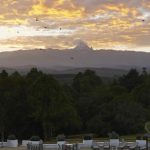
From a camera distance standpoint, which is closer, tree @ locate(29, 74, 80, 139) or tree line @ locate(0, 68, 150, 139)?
tree @ locate(29, 74, 80, 139)

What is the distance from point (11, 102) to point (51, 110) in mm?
5391

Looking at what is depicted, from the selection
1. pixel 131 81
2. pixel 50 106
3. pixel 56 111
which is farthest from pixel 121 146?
pixel 131 81

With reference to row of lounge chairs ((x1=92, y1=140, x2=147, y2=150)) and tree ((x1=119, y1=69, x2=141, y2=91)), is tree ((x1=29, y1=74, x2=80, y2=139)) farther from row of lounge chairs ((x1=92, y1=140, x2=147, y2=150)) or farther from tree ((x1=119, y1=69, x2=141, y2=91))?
tree ((x1=119, y1=69, x2=141, y2=91))

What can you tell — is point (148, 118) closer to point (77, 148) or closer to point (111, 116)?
point (111, 116)

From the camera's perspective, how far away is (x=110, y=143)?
31.3m

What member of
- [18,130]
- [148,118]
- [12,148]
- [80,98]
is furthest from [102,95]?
[12,148]

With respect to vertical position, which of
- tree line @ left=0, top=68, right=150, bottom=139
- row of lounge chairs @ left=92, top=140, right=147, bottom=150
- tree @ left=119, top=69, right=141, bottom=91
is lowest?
row of lounge chairs @ left=92, top=140, right=147, bottom=150

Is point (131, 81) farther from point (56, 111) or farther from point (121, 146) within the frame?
point (121, 146)

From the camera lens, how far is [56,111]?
158 ft

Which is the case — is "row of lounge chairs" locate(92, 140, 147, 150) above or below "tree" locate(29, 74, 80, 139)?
below

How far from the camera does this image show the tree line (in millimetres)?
48625

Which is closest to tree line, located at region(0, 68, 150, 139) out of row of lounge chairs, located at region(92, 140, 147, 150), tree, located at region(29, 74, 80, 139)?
tree, located at region(29, 74, 80, 139)

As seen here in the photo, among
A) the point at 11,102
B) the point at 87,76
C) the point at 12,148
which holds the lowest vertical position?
the point at 12,148

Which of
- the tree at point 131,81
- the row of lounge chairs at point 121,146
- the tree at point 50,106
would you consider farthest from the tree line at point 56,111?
the row of lounge chairs at point 121,146
